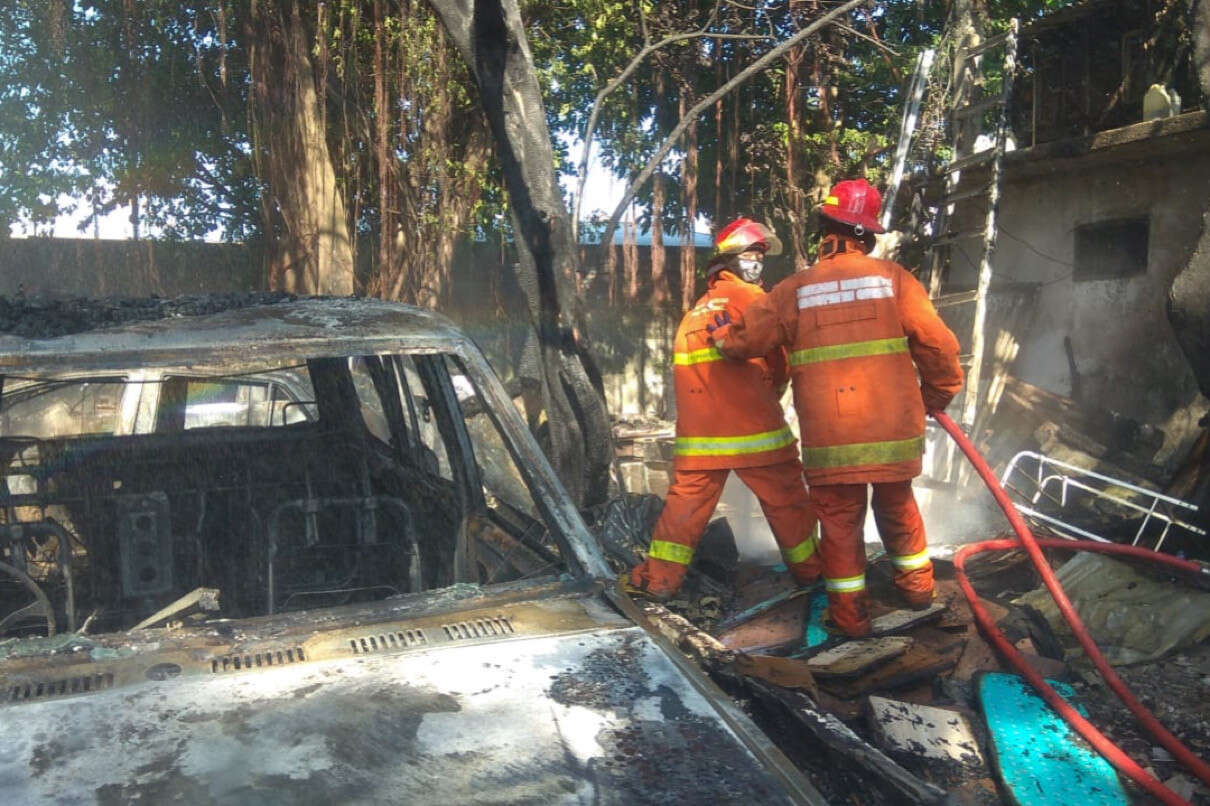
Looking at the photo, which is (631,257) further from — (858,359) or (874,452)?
(874,452)

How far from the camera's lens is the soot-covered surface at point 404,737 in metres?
1.58

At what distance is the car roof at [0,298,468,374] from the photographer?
2.30 metres

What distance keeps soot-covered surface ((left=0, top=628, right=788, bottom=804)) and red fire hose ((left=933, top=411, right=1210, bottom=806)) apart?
1.99 m

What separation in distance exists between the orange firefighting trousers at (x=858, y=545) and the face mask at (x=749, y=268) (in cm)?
121

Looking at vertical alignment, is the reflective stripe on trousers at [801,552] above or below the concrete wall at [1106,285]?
below

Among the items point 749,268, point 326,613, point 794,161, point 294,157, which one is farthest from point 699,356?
point 794,161

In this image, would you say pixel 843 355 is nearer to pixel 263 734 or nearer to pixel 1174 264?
pixel 263 734

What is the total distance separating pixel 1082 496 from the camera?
6.88 metres

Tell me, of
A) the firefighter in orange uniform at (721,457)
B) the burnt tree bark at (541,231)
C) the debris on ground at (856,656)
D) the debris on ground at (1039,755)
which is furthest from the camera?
the burnt tree bark at (541,231)

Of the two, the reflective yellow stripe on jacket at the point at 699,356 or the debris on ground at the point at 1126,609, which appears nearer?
the debris on ground at the point at 1126,609

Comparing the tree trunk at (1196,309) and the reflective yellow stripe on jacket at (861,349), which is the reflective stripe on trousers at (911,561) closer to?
the reflective yellow stripe on jacket at (861,349)

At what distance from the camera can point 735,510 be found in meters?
7.57

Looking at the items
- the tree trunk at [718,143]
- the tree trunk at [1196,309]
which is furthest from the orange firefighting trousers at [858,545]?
the tree trunk at [718,143]

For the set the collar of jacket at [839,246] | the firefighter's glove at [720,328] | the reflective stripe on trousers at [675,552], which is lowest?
the reflective stripe on trousers at [675,552]
